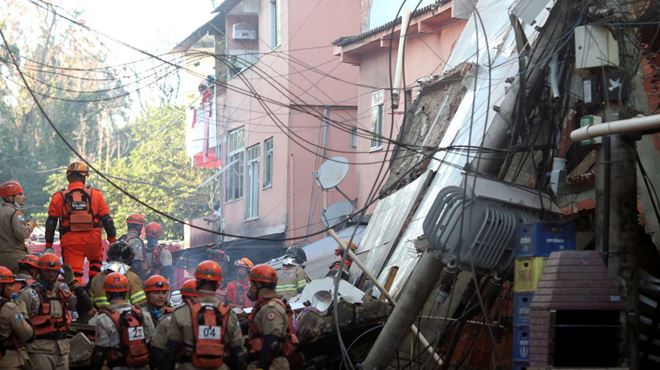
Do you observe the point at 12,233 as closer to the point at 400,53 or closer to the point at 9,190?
the point at 9,190

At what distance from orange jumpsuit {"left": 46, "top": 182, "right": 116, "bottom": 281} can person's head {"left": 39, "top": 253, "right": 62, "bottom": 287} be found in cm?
234

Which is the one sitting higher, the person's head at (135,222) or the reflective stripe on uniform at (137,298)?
the person's head at (135,222)

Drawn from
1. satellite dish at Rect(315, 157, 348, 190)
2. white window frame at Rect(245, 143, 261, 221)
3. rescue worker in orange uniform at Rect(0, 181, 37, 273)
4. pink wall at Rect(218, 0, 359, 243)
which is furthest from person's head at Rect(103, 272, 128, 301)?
white window frame at Rect(245, 143, 261, 221)

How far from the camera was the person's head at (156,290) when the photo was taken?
11.9 meters

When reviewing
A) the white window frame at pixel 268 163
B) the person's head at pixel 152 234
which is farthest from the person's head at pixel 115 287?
the white window frame at pixel 268 163

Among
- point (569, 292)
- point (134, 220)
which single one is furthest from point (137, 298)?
point (569, 292)

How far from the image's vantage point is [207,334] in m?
10.5

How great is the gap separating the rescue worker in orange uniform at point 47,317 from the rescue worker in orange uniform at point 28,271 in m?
0.12

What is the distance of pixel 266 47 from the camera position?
36094 mm

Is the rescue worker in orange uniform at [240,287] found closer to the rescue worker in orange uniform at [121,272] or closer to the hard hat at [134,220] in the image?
the hard hat at [134,220]

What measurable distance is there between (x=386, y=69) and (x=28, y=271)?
16.4 m

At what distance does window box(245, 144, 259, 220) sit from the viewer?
3719 centimetres

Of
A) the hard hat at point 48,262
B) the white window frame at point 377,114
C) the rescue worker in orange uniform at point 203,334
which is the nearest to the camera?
the rescue worker in orange uniform at point 203,334

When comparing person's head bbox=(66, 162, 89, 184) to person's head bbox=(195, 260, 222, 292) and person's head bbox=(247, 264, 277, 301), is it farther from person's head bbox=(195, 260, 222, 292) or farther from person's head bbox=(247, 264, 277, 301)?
person's head bbox=(195, 260, 222, 292)
